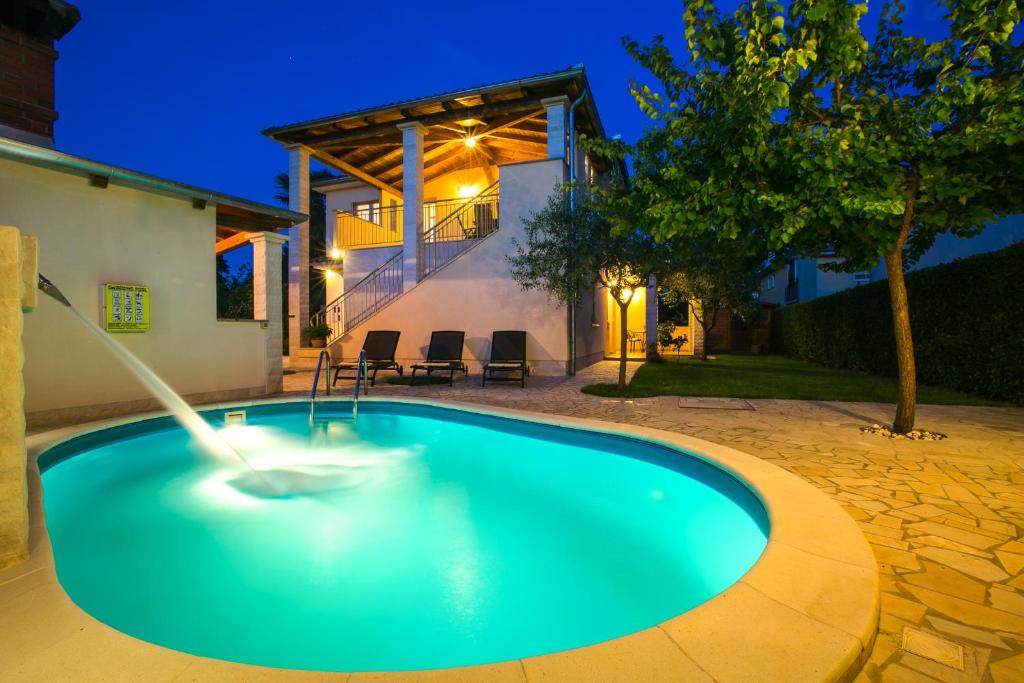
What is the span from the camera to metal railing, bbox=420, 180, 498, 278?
1298 centimetres

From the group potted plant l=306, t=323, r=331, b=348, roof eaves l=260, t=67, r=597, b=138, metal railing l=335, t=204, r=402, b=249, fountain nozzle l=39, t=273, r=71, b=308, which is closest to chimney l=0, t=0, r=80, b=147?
roof eaves l=260, t=67, r=597, b=138

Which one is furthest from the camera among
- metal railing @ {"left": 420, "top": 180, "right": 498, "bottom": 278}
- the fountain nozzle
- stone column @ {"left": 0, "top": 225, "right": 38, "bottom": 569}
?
metal railing @ {"left": 420, "top": 180, "right": 498, "bottom": 278}

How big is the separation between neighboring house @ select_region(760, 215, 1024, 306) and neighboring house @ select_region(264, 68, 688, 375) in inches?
217

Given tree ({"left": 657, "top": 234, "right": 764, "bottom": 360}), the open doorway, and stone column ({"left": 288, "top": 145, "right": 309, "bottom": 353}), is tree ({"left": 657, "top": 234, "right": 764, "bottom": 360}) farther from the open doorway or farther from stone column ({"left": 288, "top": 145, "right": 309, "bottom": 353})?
stone column ({"left": 288, "top": 145, "right": 309, "bottom": 353})

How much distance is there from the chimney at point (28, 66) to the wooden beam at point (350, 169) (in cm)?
639

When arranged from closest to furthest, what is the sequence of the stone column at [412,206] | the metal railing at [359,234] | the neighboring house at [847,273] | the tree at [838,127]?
1. the tree at [838,127]
2. the neighboring house at [847,273]
3. the stone column at [412,206]
4. the metal railing at [359,234]

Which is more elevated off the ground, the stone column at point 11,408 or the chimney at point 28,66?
the chimney at point 28,66

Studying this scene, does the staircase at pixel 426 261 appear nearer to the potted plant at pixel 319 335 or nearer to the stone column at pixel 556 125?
the potted plant at pixel 319 335

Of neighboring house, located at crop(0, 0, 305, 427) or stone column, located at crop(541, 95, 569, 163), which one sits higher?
stone column, located at crop(541, 95, 569, 163)

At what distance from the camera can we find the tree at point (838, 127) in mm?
4090

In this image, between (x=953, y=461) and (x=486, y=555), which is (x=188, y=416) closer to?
(x=486, y=555)

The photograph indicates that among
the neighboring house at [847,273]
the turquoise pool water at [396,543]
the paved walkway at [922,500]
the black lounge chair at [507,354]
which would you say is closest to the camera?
the paved walkway at [922,500]

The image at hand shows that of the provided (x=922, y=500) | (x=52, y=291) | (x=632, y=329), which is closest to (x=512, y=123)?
(x=52, y=291)

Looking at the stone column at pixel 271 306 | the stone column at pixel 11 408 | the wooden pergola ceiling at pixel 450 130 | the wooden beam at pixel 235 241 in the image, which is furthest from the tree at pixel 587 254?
the stone column at pixel 11 408
